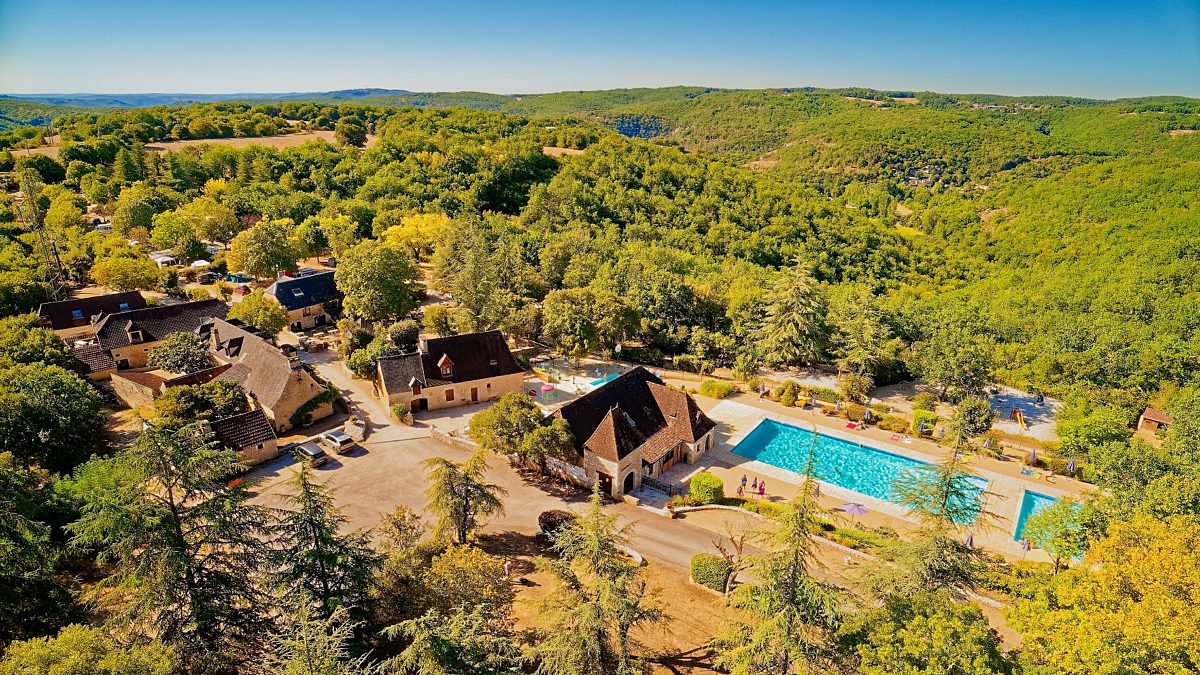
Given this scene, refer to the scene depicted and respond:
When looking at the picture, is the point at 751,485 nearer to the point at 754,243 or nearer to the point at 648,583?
the point at 648,583

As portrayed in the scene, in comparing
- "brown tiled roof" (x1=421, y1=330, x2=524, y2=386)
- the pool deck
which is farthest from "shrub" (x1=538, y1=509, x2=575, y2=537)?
"brown tiled roof" (x1=421, y1=330, x2=524, y2=386)

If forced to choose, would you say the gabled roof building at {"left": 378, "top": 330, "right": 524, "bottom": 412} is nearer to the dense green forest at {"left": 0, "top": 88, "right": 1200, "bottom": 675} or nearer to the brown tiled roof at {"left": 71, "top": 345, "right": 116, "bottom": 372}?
the dense green forest at {"left": 0, "top": 88, "right": 1200, "bottom": 675}

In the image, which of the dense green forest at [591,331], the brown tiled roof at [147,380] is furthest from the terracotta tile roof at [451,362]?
the brown tiled roof at [147,380]

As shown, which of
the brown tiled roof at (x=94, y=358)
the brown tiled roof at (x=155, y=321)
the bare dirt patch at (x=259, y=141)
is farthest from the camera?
the bare dirt patch at (x=259, y=141)

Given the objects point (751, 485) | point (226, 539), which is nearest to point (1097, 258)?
point (751, 485)

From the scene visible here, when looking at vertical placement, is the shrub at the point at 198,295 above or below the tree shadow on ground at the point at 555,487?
above

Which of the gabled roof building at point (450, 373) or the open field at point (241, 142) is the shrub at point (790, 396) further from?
the open field at point (241, 142)

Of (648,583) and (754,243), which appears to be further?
(754,243)
